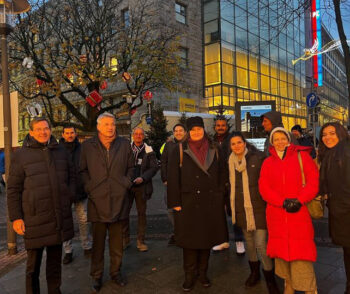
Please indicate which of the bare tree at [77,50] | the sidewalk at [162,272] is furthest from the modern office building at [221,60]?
the sidewalk at [162,272]

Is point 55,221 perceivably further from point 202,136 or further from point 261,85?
point 261,85

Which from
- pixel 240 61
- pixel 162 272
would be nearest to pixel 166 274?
pixel 162 272

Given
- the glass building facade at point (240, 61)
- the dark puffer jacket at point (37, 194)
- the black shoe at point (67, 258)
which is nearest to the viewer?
the dark puffer jacket at point (37, 194)

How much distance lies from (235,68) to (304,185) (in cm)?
2754

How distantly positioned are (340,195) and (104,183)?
2496 mm

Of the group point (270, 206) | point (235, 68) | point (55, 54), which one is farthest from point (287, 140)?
point (235, 68)

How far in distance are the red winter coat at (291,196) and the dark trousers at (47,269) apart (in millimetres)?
2263

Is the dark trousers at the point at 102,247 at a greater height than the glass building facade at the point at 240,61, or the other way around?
the glass building facade at the point at 240,61

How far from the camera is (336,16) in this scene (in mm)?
6590

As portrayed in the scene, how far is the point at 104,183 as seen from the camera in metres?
3.54

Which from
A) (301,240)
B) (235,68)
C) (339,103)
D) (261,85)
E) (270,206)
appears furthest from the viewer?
(339,103)

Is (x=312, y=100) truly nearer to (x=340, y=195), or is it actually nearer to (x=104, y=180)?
(x=340, y=195)

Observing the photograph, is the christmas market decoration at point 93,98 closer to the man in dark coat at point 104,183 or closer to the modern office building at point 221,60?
the modern office building at point 221,60

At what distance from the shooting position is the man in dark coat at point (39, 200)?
3052 millimetres
